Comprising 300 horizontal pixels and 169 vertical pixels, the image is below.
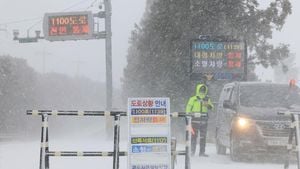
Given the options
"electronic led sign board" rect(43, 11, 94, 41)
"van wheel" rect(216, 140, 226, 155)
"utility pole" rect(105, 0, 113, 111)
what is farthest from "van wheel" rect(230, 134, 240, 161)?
"electronic led sign board" rect(43, 11, 94, 41)

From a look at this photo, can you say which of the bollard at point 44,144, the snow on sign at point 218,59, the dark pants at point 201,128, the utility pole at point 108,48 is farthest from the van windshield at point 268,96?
the utility pole at point 108,48

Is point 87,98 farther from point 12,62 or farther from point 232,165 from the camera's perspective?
point 232,165

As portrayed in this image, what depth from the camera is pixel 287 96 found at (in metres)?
17.0

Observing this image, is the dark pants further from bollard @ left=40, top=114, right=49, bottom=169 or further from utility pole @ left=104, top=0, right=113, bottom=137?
utility pole @ left=104, top=0, right=113, bottom=137

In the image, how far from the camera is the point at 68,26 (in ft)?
150

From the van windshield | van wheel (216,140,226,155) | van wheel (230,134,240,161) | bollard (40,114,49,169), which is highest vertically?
the van windshield

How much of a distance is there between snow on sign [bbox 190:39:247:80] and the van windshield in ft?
A: 21.0

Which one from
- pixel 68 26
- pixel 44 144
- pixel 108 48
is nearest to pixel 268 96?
pixel 44 144

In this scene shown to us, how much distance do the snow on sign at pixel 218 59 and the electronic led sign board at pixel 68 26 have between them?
22.0m

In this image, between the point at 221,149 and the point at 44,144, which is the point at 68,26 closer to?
the point at 221,149

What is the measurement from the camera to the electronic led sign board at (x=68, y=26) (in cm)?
4516

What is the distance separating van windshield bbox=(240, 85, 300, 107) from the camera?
1672cm

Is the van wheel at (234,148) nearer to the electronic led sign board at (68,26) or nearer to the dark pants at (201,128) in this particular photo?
the dark pants at (201,128)

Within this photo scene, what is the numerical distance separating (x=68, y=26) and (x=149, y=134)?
117ft
